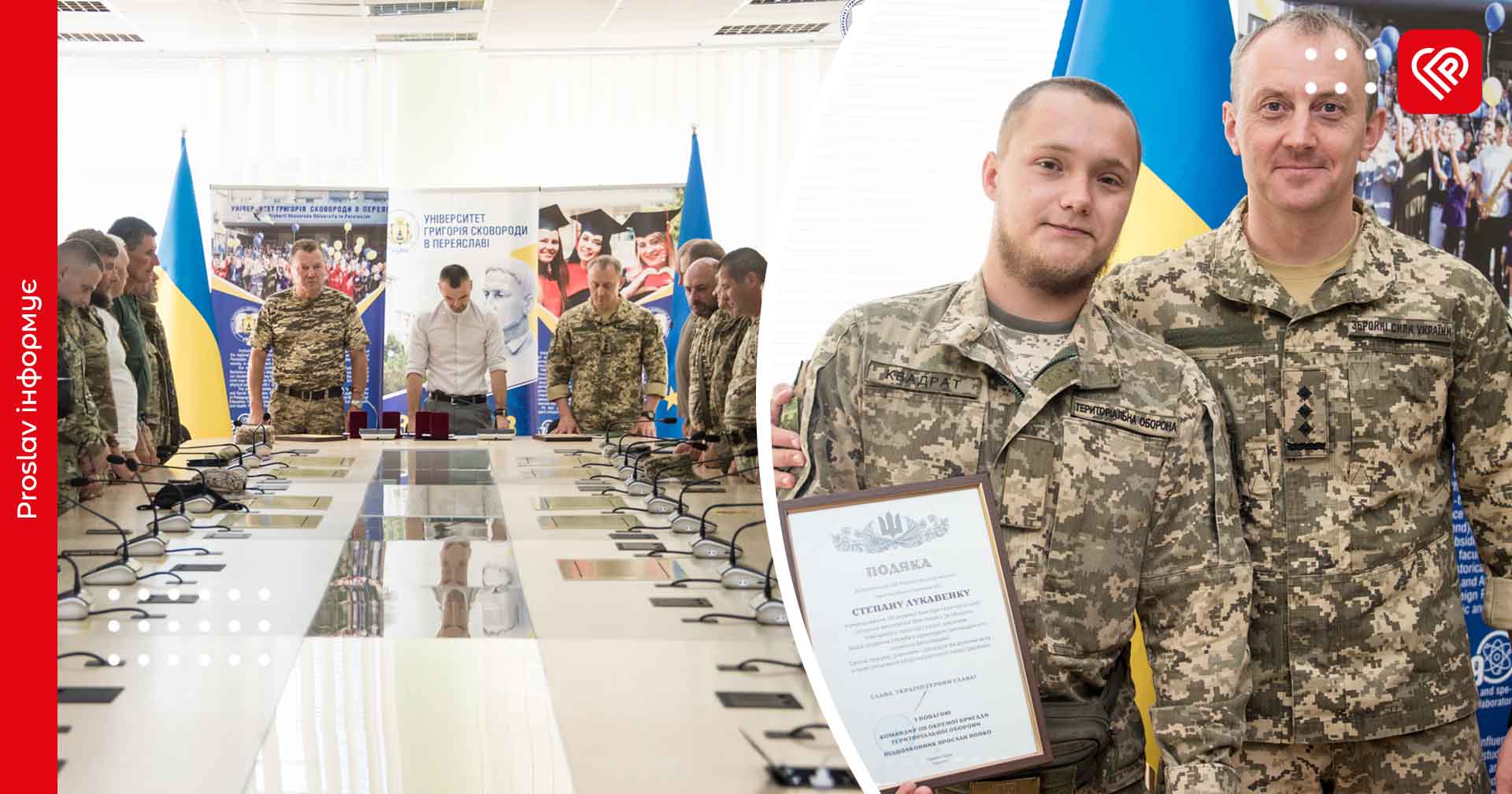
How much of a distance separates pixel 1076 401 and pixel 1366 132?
442mm

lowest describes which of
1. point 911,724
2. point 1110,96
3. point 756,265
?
point 911,724

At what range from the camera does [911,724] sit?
2.87ft

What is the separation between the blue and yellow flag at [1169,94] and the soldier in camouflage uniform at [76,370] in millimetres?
807

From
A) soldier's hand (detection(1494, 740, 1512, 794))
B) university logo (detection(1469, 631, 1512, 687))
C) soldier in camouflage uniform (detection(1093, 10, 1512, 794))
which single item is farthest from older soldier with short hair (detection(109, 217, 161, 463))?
university logo (detection(1469, 631, 1512, 687))

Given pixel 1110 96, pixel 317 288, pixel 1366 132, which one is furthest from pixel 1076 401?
pixel 317 288

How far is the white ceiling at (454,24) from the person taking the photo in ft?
3.41

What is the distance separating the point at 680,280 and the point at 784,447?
0.48 meters

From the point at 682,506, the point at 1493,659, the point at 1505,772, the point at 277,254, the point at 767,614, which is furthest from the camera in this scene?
the point at 1493,659

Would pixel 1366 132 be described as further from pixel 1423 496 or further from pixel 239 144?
pixel 239 144

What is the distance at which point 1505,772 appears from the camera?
57.7 inches

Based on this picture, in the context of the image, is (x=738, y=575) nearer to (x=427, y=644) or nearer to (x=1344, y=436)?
(x=427, y=644)

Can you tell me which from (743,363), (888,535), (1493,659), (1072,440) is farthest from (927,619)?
(1493,659)
